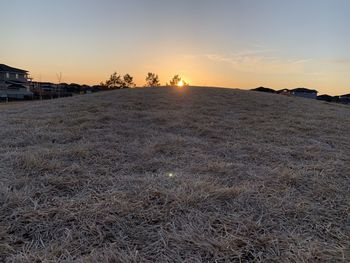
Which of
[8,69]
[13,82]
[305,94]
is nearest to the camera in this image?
[13,82]

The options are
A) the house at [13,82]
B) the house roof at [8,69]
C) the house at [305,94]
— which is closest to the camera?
the house at [13,82]

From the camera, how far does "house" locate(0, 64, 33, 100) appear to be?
2727 cm

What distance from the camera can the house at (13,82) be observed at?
27.3m

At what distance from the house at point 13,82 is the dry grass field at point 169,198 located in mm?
27813

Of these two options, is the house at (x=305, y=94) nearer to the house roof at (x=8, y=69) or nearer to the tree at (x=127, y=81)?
the tree at (x=127, y=81)

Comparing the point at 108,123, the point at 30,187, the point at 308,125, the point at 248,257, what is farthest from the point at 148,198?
the point at 308,125

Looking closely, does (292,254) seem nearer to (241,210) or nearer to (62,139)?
(241,210)

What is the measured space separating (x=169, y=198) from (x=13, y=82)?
35.4 metres

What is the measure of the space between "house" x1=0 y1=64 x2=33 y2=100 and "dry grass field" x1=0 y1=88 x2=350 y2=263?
91.2 ft

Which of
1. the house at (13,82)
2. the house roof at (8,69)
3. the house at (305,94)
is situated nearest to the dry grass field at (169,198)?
the house at (13,82)

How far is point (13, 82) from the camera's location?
1201 inches

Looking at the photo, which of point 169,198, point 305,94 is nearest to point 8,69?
point 169,198

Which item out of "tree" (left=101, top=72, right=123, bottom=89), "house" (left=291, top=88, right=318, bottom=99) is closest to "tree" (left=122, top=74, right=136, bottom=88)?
"tree" (left=101, top=72, right=123, bottom=89)

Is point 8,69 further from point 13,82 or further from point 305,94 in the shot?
point 305,94
